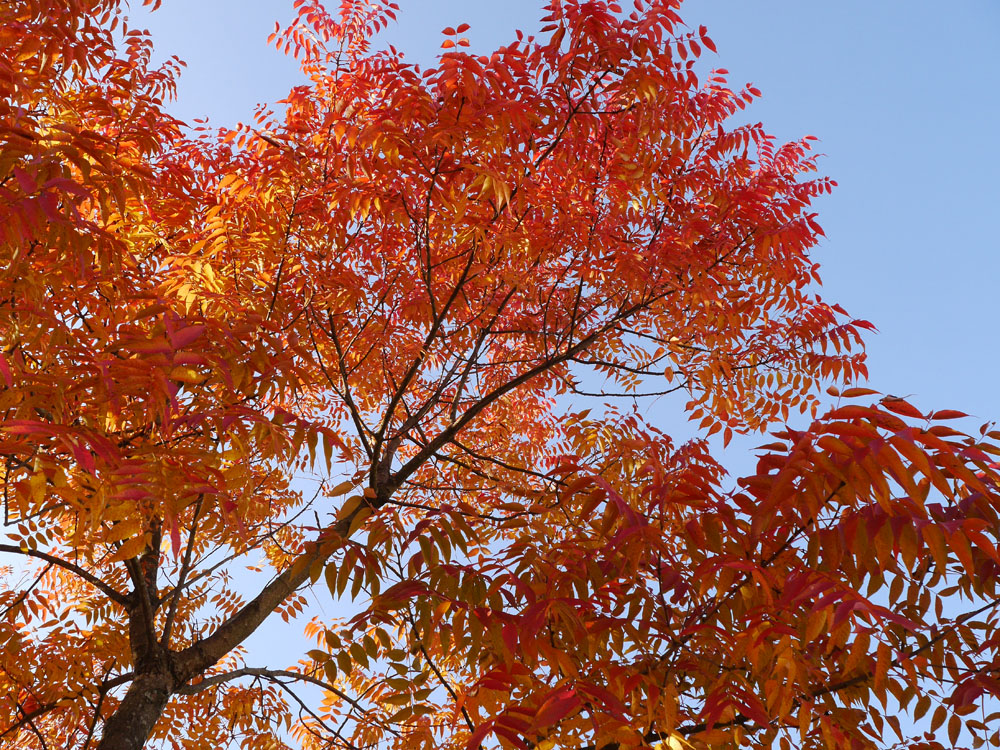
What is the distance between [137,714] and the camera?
5090mm

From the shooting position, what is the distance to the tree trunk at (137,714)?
16.2 ft

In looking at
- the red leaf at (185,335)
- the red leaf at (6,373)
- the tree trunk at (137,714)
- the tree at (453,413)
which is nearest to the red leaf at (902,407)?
the tree at (453,413)

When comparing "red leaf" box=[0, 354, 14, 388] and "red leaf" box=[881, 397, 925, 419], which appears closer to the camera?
"red leaf" box=[881, 397, 925, 419]

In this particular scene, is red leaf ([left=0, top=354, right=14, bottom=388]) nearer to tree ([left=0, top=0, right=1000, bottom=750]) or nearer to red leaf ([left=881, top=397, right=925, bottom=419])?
tree ([left=0, top=0, right=1000, bottom=750])

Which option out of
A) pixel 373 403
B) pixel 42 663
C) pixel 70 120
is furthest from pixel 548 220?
pixel 42 663

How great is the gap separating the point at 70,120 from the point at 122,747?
4.43m

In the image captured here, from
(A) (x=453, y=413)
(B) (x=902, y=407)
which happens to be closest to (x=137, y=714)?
(A) (x=453, y=413)

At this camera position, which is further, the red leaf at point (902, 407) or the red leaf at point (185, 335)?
the red leaf at point (185, 335)

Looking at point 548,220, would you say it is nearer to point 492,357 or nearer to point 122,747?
point 492,357

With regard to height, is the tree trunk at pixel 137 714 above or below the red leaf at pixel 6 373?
below

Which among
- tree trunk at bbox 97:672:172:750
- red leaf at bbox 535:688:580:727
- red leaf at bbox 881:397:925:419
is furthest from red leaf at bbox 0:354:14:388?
tree trunk at bbox 97:672:172:750

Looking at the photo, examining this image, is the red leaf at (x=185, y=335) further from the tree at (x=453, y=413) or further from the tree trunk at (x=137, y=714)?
the tree trunk at (x=137, y=714)

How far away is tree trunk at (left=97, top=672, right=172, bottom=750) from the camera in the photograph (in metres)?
4.95

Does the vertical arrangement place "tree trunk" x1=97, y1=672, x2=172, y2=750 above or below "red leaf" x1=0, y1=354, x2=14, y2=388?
below
